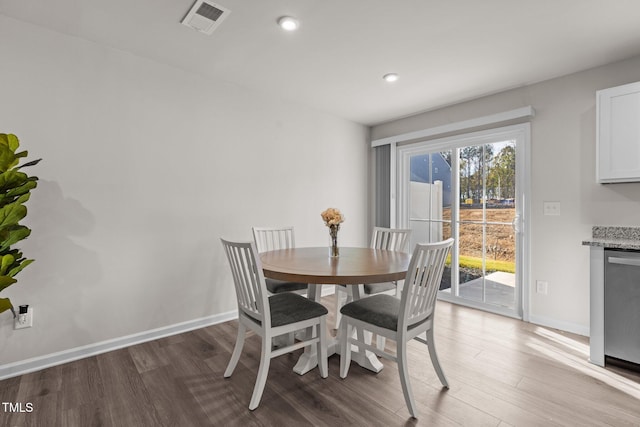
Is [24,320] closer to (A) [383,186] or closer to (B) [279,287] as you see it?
(B) [279,287]

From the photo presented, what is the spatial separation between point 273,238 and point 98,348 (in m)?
1.68

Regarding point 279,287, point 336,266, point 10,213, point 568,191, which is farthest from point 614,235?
point 10,213

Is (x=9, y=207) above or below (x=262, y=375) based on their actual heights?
above

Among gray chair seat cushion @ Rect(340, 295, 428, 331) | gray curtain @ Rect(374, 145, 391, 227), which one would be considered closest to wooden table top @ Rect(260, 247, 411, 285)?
gray chair seat cushion @ Rect(340, 295, 428, 331)

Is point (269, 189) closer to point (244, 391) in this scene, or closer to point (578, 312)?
point (244, 391)

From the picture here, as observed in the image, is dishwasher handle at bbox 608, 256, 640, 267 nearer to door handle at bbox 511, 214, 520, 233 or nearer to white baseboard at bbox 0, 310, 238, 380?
door handle at bbox 511, 214, 520, 233

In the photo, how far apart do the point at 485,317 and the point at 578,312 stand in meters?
0.79

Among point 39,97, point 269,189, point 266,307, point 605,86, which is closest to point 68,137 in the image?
point 39,97

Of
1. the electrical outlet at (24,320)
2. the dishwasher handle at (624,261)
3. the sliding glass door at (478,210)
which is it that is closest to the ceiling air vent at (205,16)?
the electrical outlet at (24,320)

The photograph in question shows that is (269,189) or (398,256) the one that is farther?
(269,189)

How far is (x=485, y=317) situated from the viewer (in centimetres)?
327

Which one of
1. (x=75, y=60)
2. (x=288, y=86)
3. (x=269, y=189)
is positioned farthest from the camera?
(x=269, y=189)

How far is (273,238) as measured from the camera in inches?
124

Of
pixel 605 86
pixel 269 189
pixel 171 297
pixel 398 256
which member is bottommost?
pixel 171 297
